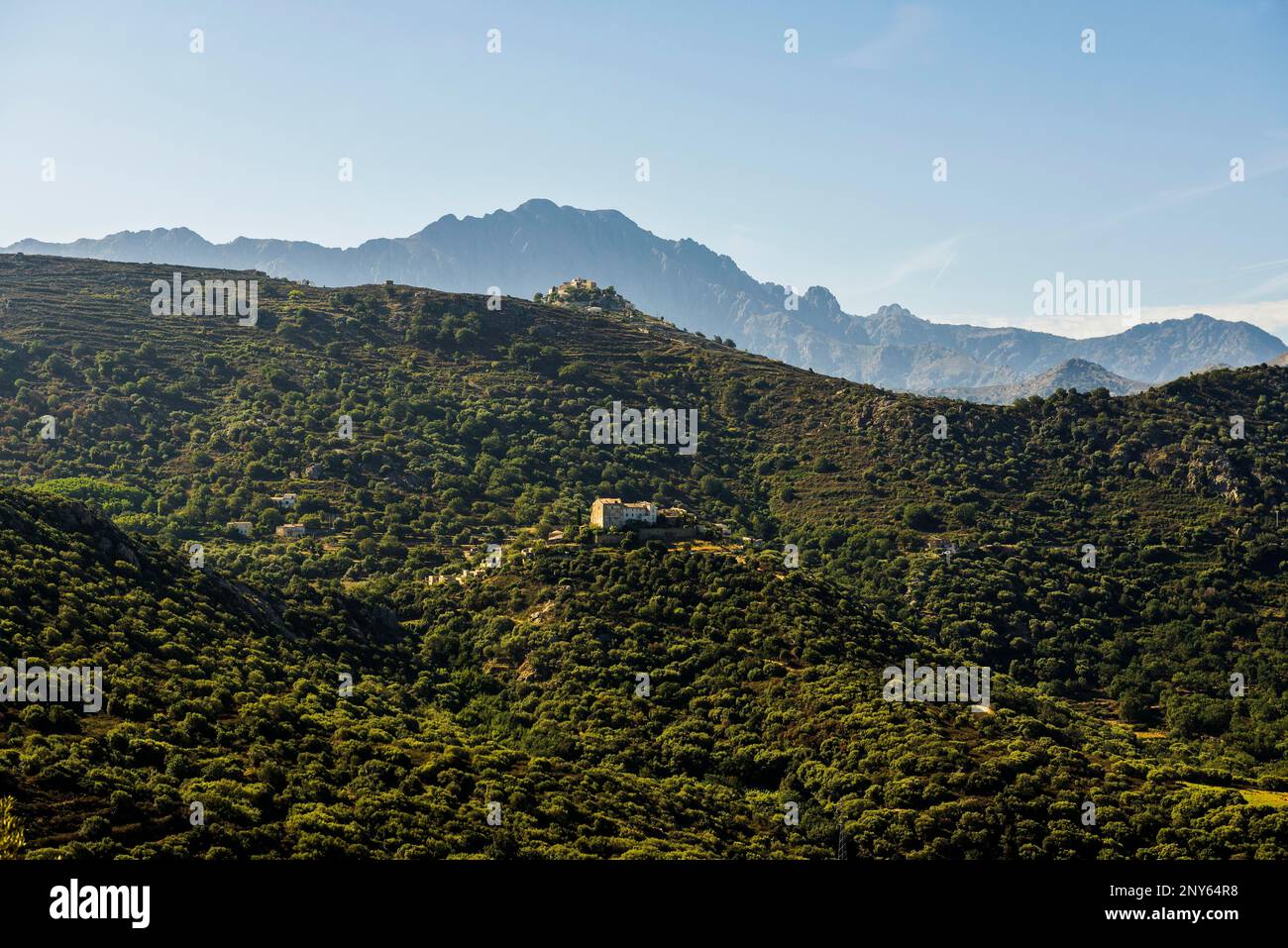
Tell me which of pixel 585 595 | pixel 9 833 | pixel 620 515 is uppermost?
pixel 620 515

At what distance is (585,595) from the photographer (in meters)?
69.0

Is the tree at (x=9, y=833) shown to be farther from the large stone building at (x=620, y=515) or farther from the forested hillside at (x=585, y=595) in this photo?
the large stone building at (x=620, y=515)

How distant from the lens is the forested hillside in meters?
38.6

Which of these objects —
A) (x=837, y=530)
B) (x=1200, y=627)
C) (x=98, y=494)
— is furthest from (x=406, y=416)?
(x=1200, y=627)

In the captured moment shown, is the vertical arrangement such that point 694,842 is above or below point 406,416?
below

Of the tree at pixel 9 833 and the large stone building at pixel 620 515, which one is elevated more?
the large stone building at pixel 620 515

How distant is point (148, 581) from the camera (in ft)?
176

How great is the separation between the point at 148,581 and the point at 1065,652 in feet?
243

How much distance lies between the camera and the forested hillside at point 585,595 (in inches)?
1518

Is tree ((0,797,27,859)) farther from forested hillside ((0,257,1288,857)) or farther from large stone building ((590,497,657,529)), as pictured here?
large stone building ((590,497,657,529))

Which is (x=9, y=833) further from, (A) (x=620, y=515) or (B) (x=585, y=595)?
(A) (x=620, y=515)

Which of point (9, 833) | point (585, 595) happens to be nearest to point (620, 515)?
point (585, 595)

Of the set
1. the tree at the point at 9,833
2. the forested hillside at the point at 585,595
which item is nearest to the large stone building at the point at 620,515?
the forested hillside at the point at 585,595
